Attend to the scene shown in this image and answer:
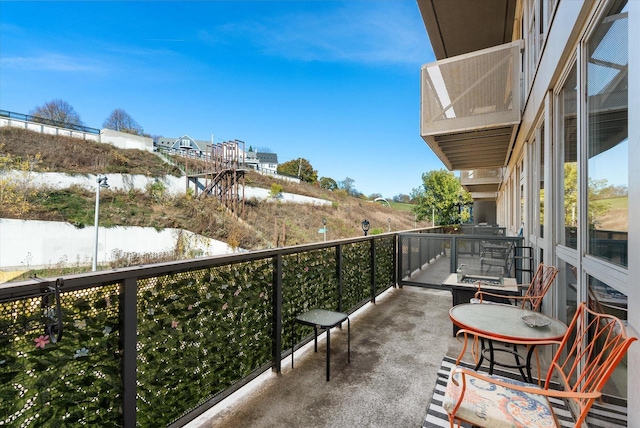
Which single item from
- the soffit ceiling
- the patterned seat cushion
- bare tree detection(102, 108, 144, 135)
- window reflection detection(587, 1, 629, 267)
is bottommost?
the patterned seat cushion

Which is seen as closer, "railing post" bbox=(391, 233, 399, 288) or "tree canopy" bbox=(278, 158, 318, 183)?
"railing post" bbox=(391, 233, 399, 288)

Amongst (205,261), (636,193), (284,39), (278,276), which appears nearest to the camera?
(636,193)

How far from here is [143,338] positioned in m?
1.63

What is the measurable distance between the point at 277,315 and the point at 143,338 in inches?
48.2

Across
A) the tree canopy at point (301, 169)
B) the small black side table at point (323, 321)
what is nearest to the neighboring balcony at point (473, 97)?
the small black side table at point (323, 321)

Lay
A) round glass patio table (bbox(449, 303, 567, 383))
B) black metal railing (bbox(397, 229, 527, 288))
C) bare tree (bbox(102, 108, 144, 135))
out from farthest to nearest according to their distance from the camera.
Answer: bare tree (bbox(102, 108, 144, 135))
black metal railing (bbox(397, 229, 527, 288))
round glass patio table (bbox(449, 303, 567, 383))

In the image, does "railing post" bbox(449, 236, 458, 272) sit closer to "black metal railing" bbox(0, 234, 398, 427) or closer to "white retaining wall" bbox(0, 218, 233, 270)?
"black metal railing" bbox(0, 234, 398, 427)

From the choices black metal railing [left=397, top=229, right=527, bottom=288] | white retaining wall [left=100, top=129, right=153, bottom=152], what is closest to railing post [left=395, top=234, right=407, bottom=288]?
black metal railing [left=397, top=229, right=527, bottom=288]

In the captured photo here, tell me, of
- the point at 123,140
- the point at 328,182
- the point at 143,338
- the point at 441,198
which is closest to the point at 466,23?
the point at 143,338

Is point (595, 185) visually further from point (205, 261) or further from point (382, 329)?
point (382, 329)

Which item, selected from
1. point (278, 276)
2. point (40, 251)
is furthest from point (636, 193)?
point (40, 251)

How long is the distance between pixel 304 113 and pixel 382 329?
134 feet

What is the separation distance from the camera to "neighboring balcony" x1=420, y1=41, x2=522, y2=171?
14.9 feet

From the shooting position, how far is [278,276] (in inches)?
107
